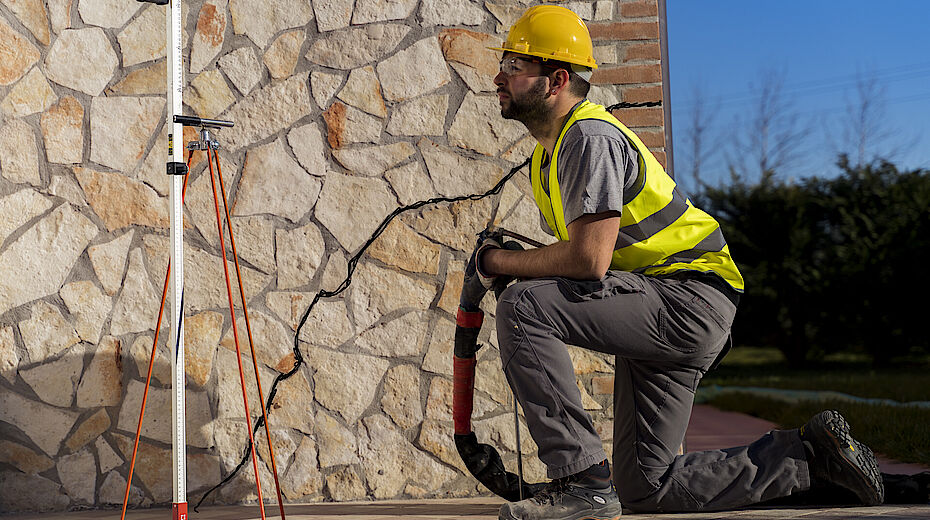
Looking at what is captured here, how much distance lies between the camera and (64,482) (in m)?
3.24

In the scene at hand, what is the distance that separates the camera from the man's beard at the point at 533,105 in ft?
8.17

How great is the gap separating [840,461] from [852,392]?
4.96 metres

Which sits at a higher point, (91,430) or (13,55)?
(13,55)

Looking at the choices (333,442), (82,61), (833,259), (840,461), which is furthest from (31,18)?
(833,259)

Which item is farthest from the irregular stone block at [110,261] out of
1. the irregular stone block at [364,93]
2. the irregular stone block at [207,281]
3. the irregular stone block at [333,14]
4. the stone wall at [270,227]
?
the irregular stone block at [333,14]

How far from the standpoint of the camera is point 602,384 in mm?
3168

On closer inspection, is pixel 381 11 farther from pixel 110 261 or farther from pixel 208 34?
pixel 110 261

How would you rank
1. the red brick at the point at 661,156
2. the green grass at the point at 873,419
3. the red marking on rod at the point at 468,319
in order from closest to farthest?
1. the red marking on rod at the point at 468,319
2. the red brick at the point at 661,156
3. the green grass at the point at 873,419

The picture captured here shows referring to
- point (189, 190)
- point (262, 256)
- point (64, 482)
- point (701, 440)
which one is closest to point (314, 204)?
point (262, 256)

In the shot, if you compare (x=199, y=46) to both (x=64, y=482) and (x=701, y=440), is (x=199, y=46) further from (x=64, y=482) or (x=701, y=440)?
(x=701, y=440)

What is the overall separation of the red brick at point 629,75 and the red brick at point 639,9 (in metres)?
0.20

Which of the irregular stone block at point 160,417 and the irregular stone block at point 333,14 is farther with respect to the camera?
the irregular stone block at point 333,14

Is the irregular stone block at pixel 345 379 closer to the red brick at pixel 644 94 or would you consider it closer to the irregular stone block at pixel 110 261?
the irregular stone block at pixel 110 261

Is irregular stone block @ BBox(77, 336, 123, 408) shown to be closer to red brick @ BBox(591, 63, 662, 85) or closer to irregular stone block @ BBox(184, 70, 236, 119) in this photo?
irregular stone block @ BBox(184, 70, 236, 119)
